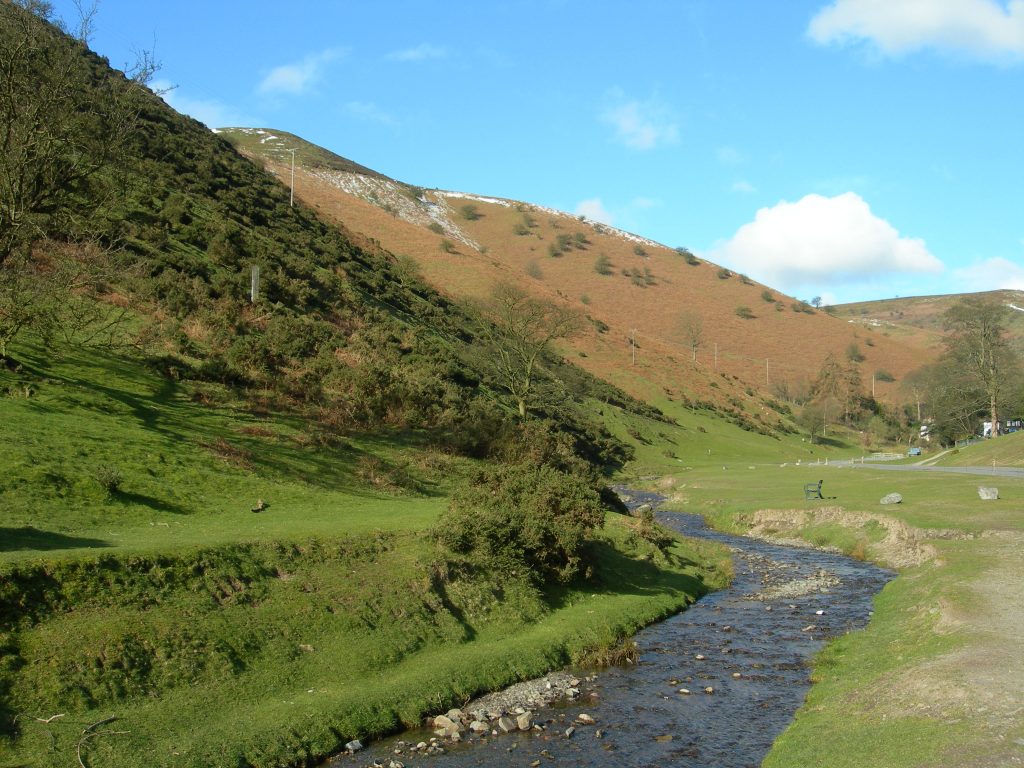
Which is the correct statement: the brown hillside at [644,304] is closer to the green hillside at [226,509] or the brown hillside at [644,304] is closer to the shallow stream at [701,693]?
the green hillside at [226,509]

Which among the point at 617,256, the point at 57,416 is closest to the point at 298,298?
the point at 57,416

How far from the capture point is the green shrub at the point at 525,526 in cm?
2147

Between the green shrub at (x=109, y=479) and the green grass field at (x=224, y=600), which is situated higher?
the green shrub at (x=109, y=479)

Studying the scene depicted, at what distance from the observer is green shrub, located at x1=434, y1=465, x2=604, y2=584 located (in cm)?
2147

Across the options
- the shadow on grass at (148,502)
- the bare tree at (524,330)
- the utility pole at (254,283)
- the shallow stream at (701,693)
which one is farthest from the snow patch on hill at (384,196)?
the shallow stream at (701,693)

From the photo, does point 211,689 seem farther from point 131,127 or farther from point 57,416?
point 131,127

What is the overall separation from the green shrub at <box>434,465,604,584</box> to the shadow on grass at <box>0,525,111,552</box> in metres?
8.95

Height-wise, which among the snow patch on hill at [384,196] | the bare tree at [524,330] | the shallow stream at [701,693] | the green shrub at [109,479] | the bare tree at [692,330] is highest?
the snow patch on hill at [384,196]

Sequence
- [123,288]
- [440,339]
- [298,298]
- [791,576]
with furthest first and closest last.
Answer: [440,339]
[298,298]
[123,288]
[791,576]

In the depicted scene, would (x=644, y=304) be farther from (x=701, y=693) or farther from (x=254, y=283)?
(x=701, y=693)

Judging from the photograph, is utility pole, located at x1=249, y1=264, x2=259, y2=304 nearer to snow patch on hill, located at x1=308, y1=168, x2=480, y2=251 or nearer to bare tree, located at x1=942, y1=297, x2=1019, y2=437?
bare tree, located at x1=942, y1=297, x2=1019, y2=437

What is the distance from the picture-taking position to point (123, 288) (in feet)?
131

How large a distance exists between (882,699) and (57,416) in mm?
26802

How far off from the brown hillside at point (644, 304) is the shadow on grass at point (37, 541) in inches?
3516
